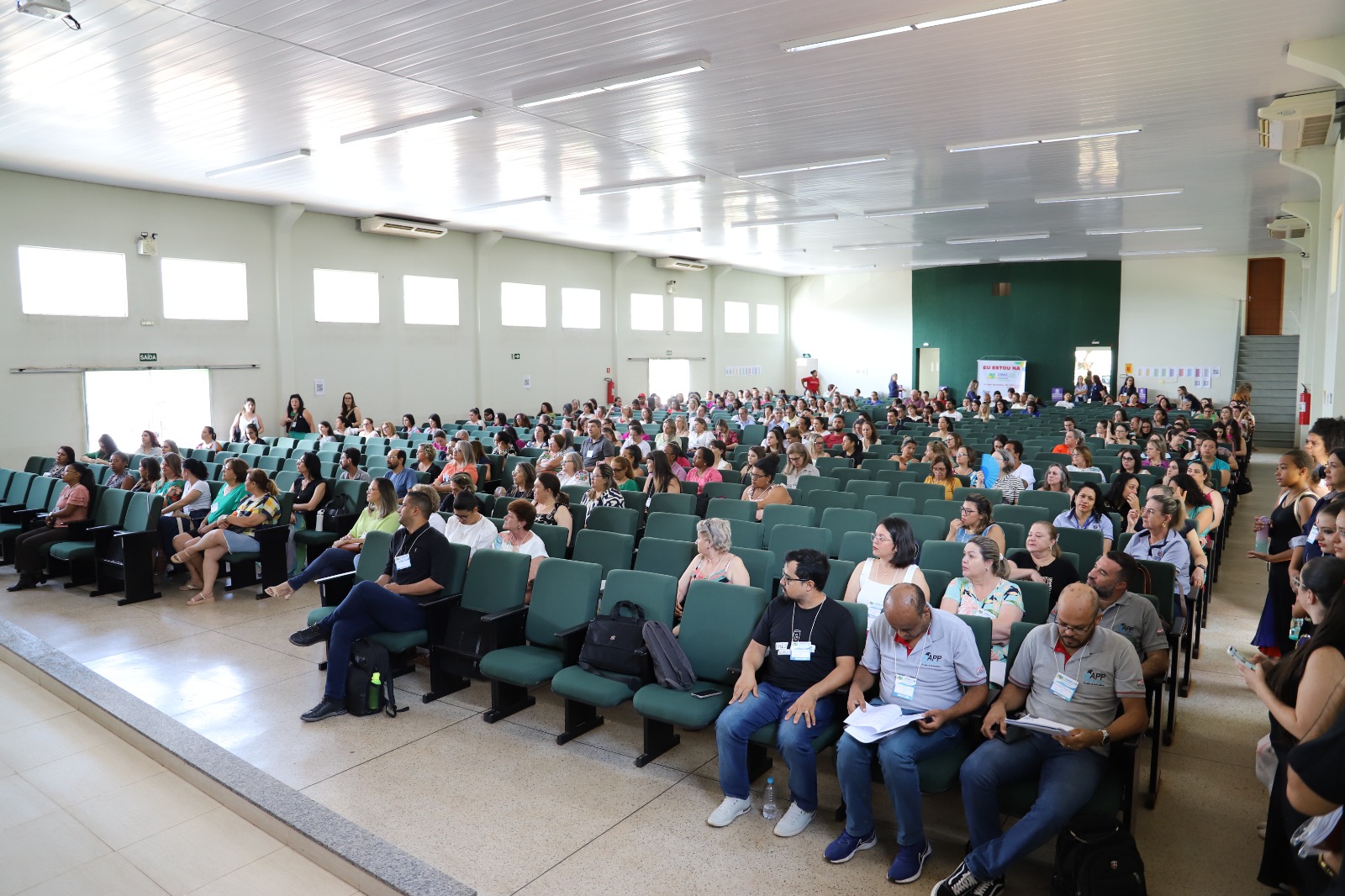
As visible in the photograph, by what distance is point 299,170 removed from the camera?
36.8 feet

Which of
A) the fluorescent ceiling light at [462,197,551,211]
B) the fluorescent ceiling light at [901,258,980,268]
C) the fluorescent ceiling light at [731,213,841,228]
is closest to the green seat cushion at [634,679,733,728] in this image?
the fluorescent ceiling light at [462,197,551,211]

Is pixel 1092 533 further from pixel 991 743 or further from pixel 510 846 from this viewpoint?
pixel 510 846

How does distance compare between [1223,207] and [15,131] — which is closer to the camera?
[15,131]

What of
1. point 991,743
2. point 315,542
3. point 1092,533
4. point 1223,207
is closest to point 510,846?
point 991,743

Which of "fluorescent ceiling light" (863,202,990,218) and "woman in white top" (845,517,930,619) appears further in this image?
"fluorescent ceiling light" (863,202,990,218)

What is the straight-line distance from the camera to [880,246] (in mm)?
19766

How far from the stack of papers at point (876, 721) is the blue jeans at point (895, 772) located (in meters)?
0.03

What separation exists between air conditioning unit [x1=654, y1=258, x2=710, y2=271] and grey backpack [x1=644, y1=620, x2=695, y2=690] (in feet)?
63.0

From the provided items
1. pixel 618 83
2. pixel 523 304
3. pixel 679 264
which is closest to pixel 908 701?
pixel 618 83

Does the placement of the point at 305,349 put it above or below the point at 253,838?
above

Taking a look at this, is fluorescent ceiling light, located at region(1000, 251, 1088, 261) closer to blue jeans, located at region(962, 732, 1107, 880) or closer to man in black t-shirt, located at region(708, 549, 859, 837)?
man in black t-shirt, located at region(708, 549, 859, 837)

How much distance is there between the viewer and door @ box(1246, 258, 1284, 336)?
73.8 feet

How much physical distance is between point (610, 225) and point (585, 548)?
39.1 ft

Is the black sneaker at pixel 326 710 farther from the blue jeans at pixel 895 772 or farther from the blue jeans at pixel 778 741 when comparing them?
the blue jeans at pixel 895 772
